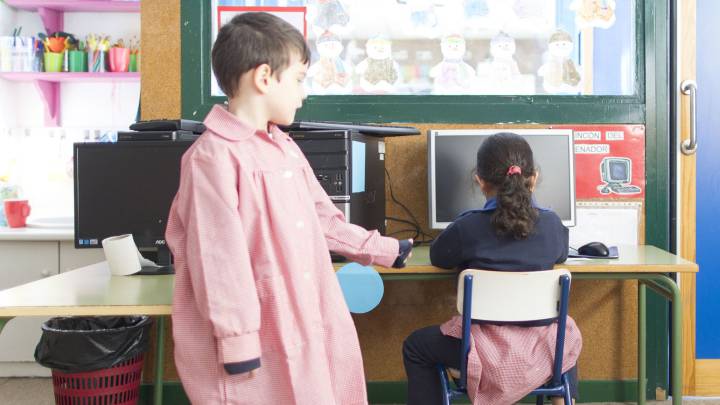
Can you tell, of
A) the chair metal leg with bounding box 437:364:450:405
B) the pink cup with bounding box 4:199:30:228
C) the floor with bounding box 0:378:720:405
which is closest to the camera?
the chair metal leg with bounding box 437:364:450:405

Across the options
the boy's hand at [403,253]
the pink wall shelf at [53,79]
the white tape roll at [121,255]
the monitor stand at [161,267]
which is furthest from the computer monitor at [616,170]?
the pink wall shelf at [53,79]

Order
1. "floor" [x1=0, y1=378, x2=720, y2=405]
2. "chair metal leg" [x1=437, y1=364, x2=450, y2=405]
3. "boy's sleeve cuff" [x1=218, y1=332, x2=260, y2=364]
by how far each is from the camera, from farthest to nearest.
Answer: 1. "floor" [x1=0, y1=378, x2=720, y2=405]
2. "chair metal leg" [x1=437, y1=364, x2=450, y2=405]
3. "boy's sleeve cuff" [x1=218, y1=332, x2=260, y2=364]

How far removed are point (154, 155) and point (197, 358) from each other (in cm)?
112

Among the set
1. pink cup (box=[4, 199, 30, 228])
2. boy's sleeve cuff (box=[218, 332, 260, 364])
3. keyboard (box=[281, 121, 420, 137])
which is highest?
keyboard (box=[281, 121, 420, 137])

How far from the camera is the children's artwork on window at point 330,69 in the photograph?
290 centimetres

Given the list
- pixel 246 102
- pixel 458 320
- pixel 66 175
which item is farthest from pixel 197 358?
pixel 66 175

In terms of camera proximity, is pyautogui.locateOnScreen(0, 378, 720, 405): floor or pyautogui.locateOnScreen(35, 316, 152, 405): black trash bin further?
pyautogui.locateOnScreen(0, 378, 720, 405): floor

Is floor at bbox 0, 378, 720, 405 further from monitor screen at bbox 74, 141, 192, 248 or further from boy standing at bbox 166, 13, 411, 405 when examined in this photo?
boy standing at bbox 166, 13, 411, 405

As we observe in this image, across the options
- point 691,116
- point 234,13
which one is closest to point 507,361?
point 691,116

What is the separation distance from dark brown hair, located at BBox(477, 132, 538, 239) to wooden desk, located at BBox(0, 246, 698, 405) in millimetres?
279

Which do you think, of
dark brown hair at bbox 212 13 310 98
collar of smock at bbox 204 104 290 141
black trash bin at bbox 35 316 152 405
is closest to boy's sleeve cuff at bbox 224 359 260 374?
collar of smock at bbox 204 104 290 141

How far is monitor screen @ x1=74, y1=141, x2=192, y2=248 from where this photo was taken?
2.33 m

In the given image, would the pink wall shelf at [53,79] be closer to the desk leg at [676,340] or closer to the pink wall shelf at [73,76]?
the pink wall shelf at [73,76]

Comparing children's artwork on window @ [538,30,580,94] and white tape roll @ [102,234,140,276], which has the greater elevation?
children's artwork on window @ [538,30,580,94]
